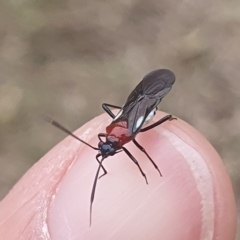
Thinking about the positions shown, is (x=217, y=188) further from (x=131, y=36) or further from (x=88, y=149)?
(x=131, y=36)

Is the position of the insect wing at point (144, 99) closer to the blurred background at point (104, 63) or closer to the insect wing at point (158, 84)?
the insect wing at point (158, 84)

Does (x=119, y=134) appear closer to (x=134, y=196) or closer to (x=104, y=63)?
(x=134, y=196)

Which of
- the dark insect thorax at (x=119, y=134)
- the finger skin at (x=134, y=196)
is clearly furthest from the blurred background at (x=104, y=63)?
the dark insect thorax at (x=119, y=134)

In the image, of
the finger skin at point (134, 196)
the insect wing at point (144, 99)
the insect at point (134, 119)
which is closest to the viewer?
the finger skin at point (134, 196)

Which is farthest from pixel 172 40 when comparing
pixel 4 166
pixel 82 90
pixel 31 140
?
pixel 4 166

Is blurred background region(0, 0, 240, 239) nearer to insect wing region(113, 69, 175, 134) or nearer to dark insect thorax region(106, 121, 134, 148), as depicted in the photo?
insect wing region(113, 69, 175, 134)

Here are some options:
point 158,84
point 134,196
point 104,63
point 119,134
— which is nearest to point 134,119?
point 119,134
